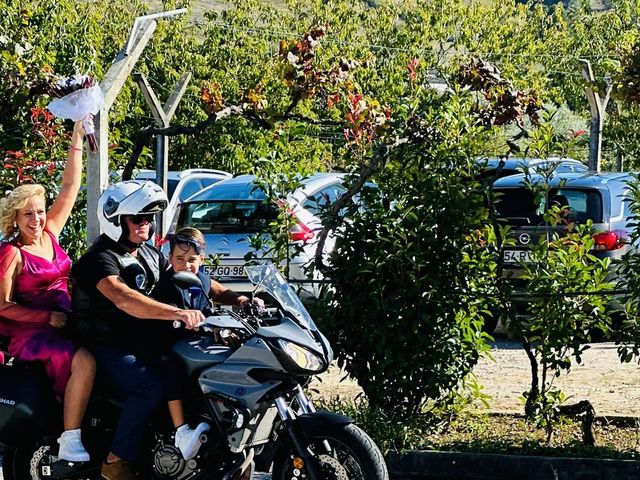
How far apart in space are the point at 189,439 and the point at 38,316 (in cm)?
Result: 110

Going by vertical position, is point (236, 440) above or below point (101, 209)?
below

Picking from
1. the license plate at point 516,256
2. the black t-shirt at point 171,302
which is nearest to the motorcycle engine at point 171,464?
the black t-shirt at point 171,302

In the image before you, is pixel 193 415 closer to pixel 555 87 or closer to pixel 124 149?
pixel 124 149

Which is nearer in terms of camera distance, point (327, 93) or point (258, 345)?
point (258, 345)

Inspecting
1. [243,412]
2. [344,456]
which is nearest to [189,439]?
[243,412]

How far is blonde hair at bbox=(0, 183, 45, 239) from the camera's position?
22.2 ft

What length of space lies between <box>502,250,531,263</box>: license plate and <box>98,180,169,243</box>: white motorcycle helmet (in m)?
2.95

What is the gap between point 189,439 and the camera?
616cm

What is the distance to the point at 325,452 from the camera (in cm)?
596

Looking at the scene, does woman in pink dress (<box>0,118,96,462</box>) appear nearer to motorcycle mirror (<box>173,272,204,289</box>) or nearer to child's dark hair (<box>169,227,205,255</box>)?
child's dark hair (<box>169,227,205,255</box>)

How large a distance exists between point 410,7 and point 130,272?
1702 inches

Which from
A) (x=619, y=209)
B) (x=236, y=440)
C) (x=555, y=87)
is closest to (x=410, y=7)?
(x=555, y=87)

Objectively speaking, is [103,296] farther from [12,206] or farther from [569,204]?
[569,204]

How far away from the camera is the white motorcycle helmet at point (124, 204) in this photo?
6434 millimetres
